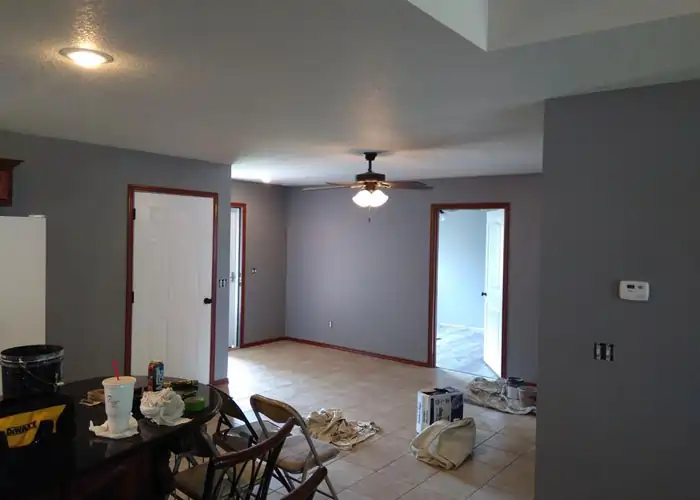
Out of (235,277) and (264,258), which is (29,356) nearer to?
(235,277)

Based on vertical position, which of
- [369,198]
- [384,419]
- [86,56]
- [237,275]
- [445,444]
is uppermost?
[86,56]

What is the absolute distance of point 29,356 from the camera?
2.31m

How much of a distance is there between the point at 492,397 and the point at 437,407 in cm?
128

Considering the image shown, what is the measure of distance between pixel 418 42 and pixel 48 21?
1.33 meters

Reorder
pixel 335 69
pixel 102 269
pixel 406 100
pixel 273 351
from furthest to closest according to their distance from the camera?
pixel 273 351
pixel 102 269
pixel 406 100
pixel 335 69

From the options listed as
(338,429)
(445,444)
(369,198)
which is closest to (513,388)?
(445,444)

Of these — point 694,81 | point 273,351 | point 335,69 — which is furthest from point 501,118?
point 273,351

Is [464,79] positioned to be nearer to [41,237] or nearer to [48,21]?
[48,21]

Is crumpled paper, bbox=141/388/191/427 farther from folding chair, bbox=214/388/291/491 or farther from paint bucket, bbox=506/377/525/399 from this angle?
paint bucket, bbox=506/377/525/399

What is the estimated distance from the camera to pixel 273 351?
7.59 meters

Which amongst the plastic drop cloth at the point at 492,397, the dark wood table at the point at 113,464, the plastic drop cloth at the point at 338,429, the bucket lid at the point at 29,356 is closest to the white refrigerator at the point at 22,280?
the bucket lid at the point at 29,356

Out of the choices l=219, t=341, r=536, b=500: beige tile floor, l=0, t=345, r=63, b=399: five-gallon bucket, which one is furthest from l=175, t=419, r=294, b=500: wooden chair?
l=219, t=341, r=536, b=500: beige tile floor

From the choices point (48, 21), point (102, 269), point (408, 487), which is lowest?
point (408, 487)

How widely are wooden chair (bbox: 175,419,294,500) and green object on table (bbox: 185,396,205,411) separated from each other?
0.13 meters
